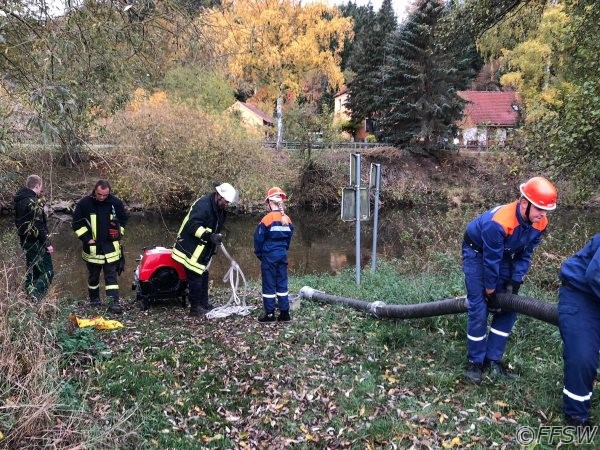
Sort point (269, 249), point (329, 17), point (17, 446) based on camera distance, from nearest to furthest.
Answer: point (17, 446)
point (269, 249)
point (329, 17)

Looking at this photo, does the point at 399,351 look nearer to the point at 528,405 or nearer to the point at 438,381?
the point at 438,381

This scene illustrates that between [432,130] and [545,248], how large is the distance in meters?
21.5

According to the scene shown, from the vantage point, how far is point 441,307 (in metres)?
5.69

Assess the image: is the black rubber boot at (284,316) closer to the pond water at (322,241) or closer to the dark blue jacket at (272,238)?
the dark blue jacket at (272,238)

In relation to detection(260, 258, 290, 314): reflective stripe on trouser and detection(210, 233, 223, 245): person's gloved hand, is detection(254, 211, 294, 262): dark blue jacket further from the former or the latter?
detection(210, 233, 223, 245): person's gloved hand

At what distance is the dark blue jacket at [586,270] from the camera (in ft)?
12.3

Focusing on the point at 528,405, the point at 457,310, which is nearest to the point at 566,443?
the point at 528,405

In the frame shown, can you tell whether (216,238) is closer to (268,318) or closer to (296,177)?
(268,318)

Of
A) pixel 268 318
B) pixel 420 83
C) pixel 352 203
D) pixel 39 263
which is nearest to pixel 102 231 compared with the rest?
pixel 39 263

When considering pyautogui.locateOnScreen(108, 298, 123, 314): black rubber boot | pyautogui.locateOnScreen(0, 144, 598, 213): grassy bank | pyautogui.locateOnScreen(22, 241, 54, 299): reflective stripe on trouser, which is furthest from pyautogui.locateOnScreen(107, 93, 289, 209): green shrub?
pyautogui.locateOnScreen(108, 298, 123, 314): black rubber boot

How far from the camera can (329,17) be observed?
37375mm

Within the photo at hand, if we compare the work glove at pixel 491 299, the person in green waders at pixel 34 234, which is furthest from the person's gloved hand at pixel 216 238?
the work glove at pixel 491 299

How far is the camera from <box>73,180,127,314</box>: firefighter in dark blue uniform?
782 centimetres

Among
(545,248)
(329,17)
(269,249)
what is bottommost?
(545,248)
